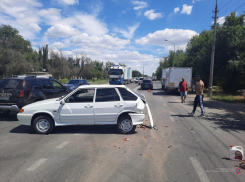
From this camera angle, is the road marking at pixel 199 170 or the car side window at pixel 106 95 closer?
the road marking at pixel 199 170

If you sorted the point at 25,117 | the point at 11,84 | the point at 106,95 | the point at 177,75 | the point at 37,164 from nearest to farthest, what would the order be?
the point at 37,164
the point at 25,117
the point at 106,95
the point at 11,84
the point at 177,75

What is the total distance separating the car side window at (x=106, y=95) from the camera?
7.35 m

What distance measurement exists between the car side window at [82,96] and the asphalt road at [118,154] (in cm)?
112

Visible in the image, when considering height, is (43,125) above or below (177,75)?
below

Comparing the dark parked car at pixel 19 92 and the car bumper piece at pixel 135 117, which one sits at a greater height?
the dark parked car at pixel 19 92

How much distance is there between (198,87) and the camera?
10.6 meters

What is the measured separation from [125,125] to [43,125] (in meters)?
2.71

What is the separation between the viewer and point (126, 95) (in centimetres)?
752

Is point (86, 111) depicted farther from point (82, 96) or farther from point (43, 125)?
point (43, 125)

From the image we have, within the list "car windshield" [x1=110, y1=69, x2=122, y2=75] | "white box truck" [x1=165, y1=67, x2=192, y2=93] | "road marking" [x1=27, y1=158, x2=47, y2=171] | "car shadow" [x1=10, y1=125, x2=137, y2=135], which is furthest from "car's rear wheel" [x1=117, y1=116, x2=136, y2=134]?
"car windshield" [x1=110, y1=69, x2=122, y2=75]

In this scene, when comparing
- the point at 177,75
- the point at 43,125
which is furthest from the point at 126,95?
the point at 177,75

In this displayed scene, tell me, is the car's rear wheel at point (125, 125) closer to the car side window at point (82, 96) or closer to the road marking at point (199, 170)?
the car side window at point (82, 96)

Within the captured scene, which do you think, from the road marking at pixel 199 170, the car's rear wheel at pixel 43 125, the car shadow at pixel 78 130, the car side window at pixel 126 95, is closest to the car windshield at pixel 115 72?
the car shadow at pixel 78 130

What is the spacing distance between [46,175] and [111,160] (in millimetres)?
1477
